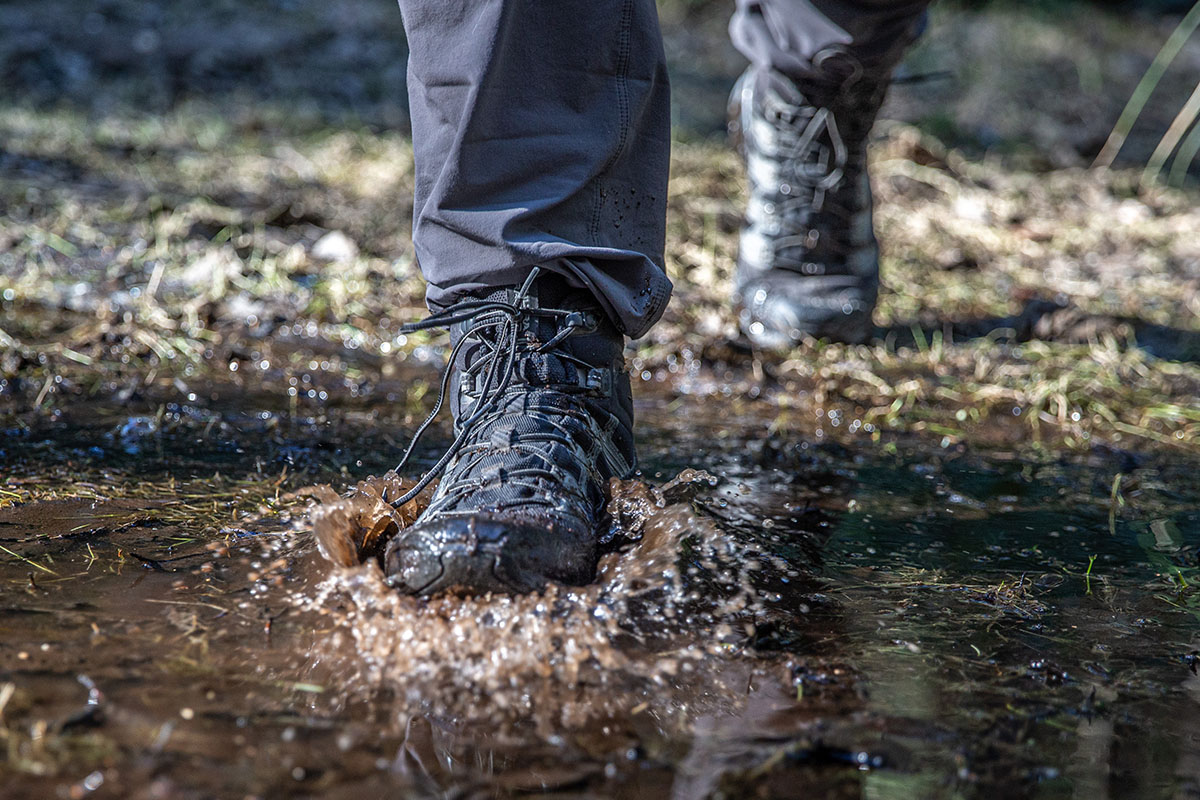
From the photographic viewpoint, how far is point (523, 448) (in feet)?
4.92

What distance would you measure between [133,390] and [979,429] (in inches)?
76.3

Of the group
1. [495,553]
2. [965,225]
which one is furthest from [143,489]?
[965,225]

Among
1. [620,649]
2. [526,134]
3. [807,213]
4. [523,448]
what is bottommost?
[620,649]

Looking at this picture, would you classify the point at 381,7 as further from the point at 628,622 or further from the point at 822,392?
the point at 628,622

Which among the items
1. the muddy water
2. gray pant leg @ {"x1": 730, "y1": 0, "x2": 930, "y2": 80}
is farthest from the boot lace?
gray pant leg @ {"x1": 730, "y1": 0, "x2": 930, "y2": 80}

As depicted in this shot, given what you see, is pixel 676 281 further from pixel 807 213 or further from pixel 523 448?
pixel 523 448

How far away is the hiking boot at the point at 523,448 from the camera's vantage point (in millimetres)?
1282

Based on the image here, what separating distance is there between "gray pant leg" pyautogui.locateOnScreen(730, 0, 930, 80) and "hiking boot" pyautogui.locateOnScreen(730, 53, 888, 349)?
9cm

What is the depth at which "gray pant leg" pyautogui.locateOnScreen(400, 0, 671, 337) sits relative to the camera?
1.52m

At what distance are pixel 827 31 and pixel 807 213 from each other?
53 cm

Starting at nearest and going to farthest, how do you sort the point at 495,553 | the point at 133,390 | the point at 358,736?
the point at 358,736
the point at 495,553
the point at 133,390

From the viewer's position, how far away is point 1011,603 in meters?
1.45

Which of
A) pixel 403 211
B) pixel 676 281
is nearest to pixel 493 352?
pixel 676 281

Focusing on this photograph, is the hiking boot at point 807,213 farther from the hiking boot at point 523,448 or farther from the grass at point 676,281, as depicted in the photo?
the hiking boot at point 523,448
